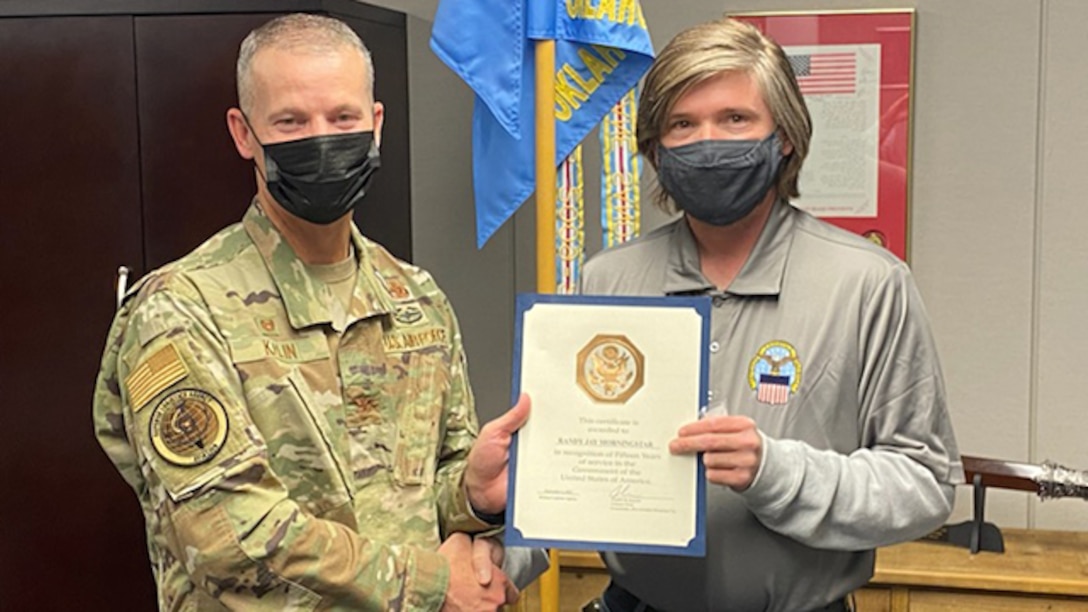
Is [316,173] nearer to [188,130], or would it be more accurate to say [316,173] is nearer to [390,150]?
[188,130]

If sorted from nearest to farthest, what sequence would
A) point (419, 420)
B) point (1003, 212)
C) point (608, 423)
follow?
1. point (608, 423)
2. point (419, 420)
3. point (1003, 212)

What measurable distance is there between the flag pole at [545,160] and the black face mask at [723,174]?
0.87 m

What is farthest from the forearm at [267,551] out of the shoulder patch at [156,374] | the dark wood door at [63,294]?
the dark wood door at [63,294]

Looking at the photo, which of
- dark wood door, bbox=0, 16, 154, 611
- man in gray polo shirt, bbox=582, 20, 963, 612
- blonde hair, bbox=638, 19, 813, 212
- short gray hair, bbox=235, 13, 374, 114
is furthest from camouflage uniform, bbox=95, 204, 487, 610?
dark wood door, bbox=0, 16, 154, 611

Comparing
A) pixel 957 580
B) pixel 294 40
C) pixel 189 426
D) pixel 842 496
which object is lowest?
pixel 957 580

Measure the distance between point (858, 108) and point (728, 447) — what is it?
6.29ft

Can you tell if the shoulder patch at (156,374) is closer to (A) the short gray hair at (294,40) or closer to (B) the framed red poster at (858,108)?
(A) the short gray hair at (294,40)

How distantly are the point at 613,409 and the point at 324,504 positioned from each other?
0.40 m

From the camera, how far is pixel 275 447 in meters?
1.55

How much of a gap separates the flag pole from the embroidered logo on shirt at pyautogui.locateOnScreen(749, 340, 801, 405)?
96cm

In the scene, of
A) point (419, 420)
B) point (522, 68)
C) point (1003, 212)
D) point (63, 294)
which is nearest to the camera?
point (419, 420)

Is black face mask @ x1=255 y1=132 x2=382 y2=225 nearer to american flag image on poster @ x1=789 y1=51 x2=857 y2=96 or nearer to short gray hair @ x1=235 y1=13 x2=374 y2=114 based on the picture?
short gray hair @ x1=235 y1=13 x2=374 y2=114

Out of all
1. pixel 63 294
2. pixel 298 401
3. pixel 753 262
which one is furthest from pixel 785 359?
pixel 63 294

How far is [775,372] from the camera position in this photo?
1.65 metres
